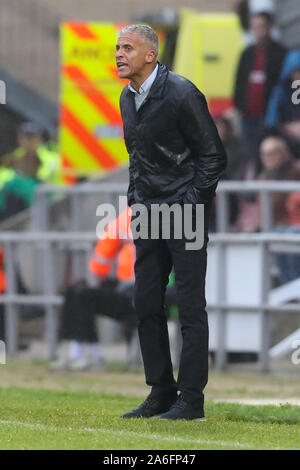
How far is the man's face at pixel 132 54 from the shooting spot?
26.2 ft

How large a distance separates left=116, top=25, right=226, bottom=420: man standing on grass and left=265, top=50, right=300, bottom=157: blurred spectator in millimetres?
7114

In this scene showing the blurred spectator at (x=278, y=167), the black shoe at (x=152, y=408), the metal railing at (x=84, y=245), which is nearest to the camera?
the black shoe at (x=152, y=408)

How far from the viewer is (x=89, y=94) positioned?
17.4m

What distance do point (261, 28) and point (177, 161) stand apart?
300 inches

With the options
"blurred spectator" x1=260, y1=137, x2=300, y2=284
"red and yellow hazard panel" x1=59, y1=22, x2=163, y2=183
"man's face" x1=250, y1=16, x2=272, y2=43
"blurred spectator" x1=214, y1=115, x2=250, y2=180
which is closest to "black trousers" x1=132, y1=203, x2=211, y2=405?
"blurred spectator" x1=260, y1=137, x2=300, y2=284

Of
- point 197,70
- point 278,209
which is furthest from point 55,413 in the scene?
point 197,70

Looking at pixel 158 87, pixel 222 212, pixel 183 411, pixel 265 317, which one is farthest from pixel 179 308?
pixel 222 212

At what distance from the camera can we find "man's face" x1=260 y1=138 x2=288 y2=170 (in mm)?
14711

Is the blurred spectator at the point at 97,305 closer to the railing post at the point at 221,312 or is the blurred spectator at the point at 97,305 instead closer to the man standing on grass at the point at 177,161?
the railing post at the point at 221,312

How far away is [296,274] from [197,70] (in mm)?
3873

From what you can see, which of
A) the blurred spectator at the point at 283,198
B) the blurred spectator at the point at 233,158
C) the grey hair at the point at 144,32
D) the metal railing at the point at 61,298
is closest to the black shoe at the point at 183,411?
the grey hair at the point at 144,32

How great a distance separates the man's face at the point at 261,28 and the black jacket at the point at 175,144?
7462mm

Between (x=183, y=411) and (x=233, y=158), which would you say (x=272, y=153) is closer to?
(x=233, y=158)

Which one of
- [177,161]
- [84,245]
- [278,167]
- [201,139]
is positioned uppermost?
[201,139]
